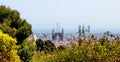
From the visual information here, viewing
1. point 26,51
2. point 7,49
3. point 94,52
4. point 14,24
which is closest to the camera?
point 94,52

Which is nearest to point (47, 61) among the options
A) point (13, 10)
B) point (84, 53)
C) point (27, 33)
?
point (84, 53)

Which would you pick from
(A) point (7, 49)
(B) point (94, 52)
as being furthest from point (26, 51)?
(B) point (94, 52)

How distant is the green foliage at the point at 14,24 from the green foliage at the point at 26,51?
0.34m

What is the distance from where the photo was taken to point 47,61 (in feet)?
38.9

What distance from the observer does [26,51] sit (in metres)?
20.4

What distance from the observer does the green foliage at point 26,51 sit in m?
20.4

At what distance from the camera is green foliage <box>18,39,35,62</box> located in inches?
802

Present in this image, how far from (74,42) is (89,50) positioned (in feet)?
3.62

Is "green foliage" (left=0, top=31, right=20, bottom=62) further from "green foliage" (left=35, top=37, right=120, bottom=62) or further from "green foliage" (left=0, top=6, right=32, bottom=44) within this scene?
"green foliage" (left=35, top=37, right=120, bottom=62)

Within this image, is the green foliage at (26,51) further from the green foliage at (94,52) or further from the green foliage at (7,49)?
the green foliage at (94,52)

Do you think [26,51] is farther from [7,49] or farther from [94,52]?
[94,52]

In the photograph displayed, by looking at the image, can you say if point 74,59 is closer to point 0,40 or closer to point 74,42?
point 74,42

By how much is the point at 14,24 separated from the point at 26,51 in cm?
197

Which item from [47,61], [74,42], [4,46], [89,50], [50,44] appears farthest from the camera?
[50,44]
